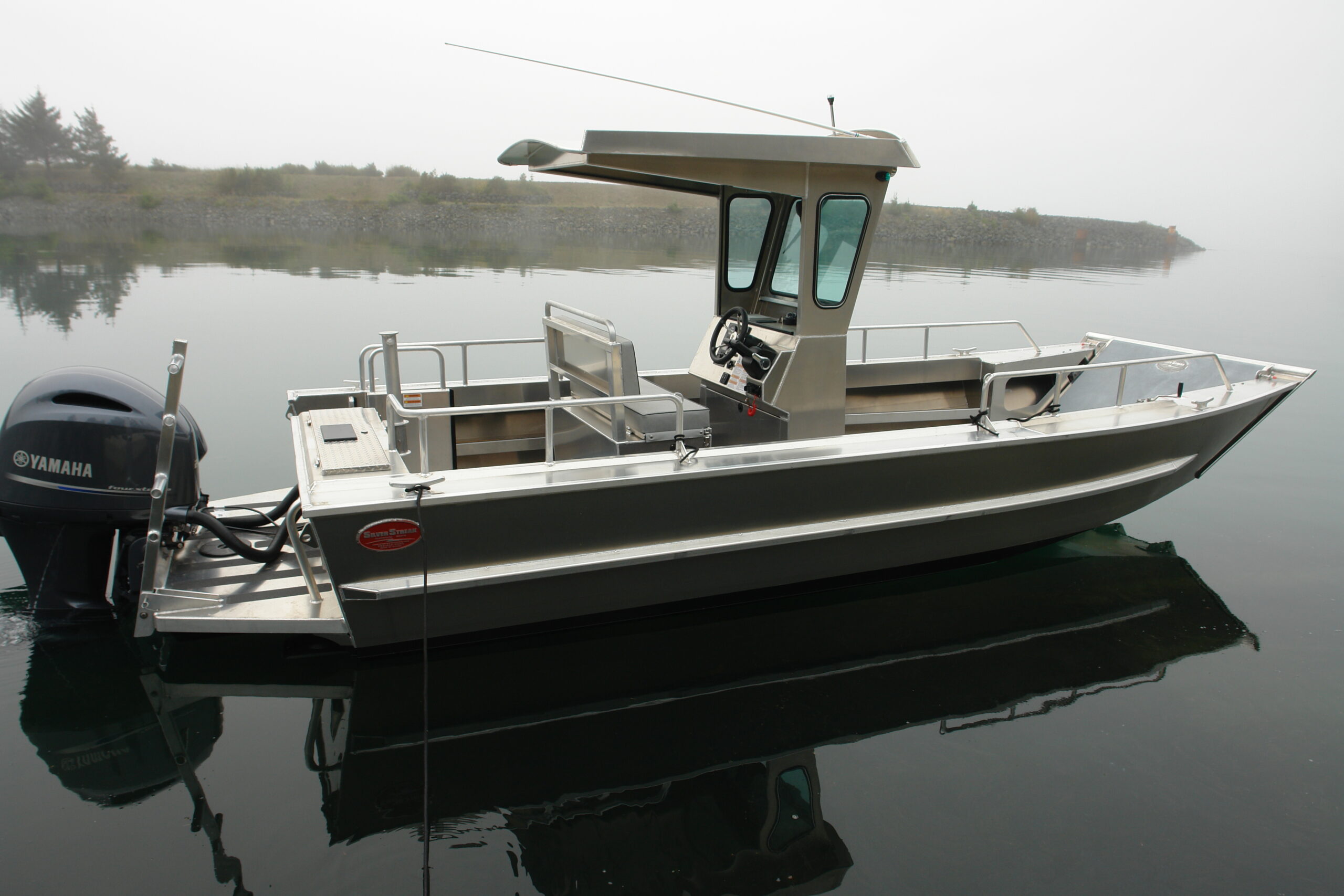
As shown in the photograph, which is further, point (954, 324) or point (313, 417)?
point (954, 324)

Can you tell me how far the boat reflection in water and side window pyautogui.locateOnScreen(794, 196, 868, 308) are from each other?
1.84m

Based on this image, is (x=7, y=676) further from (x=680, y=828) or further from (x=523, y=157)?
(x=523, y=157)

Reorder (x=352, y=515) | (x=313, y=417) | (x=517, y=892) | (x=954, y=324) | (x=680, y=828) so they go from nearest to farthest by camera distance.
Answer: (x=517, y=892), (x=680, y=828), (x=352, y=515), (x=313, y=417), (x=954, y=324)

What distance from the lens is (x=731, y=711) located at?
3.73m

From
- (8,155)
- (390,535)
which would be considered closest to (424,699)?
(390,535)

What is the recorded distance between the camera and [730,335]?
204 inches

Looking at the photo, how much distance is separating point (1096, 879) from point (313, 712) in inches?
128

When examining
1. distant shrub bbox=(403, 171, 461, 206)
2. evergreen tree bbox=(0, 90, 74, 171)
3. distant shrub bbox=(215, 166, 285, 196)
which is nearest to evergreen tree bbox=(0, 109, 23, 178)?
evergreen tree bbox=(0, 90, 74, 171)

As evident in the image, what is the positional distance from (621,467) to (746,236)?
91.6 inches

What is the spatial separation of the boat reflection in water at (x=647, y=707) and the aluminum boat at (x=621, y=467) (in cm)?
29

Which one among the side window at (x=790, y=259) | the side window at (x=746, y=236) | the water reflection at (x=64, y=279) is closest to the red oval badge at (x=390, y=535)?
the side window at (x=790, y=259)

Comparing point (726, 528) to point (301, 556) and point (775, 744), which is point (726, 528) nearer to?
point (775, 744)

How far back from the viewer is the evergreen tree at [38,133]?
155 ft

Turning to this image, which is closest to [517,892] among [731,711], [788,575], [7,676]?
[731,711]
